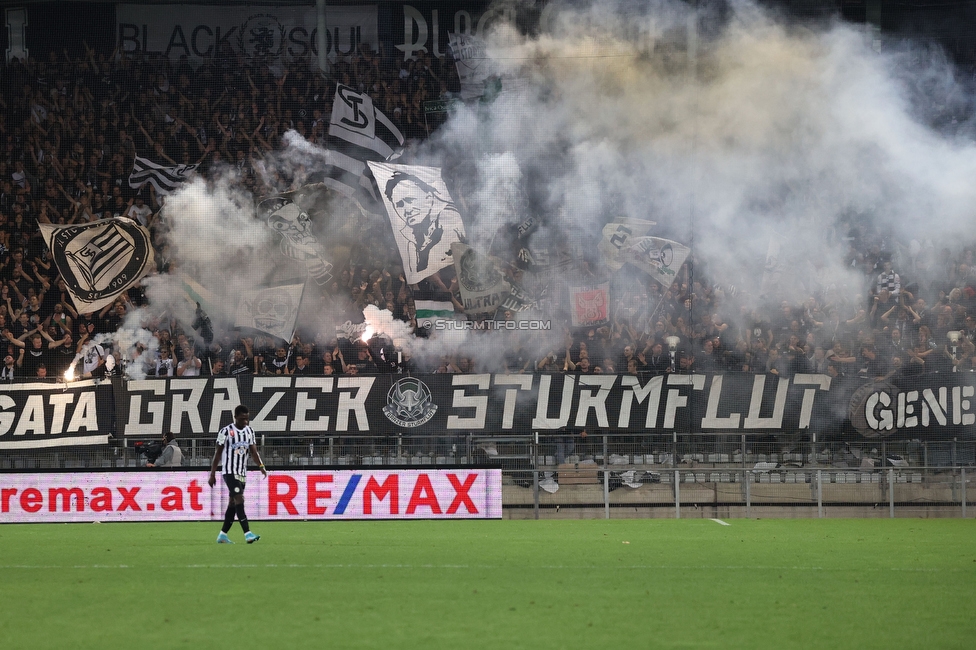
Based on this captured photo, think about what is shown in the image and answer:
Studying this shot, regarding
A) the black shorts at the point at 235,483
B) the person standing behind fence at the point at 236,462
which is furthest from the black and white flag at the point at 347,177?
the black shorts at the point at 235,483

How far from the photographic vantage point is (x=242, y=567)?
24.4ft

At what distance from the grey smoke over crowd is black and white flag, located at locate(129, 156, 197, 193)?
0.26 meters

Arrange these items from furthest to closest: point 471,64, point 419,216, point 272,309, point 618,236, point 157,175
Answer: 1. point 471,64
2. point 157,175
3. point 419,216
4. point 618,236
5. point 272,309

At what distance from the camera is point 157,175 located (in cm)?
1780

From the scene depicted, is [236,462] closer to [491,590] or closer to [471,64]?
[491,590]

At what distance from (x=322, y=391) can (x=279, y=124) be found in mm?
6420

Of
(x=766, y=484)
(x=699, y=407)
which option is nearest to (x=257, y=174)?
(x=699, y=407)

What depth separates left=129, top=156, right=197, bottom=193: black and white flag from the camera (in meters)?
17.8

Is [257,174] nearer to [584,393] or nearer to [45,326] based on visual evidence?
[45,326]

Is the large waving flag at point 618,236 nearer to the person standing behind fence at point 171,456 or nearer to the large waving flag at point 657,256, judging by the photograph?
the large waving flag at point 657,256

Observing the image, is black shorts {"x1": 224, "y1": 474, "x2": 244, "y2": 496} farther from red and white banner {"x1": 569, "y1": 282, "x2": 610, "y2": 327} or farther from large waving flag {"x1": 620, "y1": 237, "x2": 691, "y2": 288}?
large waving flag {"x1": 620, "y1": 237, "x2": 691, "y2": 288}

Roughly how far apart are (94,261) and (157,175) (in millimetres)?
1994

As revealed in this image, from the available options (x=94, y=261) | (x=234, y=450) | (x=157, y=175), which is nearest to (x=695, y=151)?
(x=157, y=175)

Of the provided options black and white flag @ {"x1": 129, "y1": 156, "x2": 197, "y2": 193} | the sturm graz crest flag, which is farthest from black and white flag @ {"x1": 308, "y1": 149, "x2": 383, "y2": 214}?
the sturm graz crest flag
